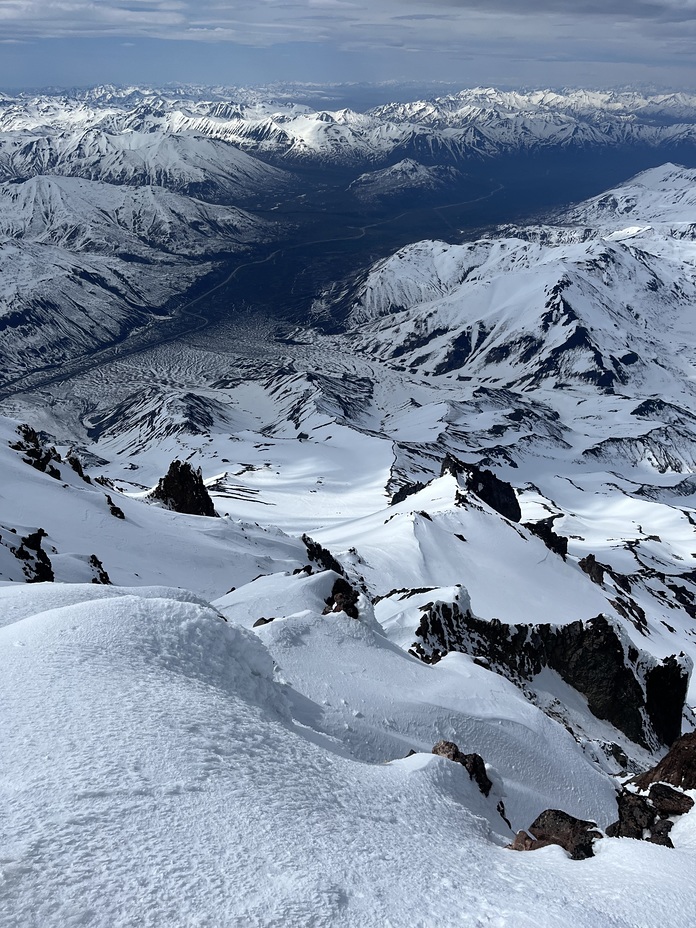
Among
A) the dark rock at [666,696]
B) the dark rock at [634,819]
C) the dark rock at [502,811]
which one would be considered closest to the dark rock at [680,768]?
the dark rock at [634,819]

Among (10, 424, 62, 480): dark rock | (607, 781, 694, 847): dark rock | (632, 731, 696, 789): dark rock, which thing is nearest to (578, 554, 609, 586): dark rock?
(632, 731, 696, 789): dark rock

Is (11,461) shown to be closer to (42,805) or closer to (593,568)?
(42,805)

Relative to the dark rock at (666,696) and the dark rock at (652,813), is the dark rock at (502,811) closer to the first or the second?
the dark rock at (652,813)

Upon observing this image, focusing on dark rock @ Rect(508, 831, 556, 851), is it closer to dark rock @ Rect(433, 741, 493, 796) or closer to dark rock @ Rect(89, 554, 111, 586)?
dark rock @ Rect(433, 741, 493, 796)

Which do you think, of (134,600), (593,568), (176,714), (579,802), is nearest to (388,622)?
(579,802)

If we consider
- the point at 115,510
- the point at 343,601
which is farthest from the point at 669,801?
the point at 115,510

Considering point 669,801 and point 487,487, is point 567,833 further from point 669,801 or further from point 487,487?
point 487,487
